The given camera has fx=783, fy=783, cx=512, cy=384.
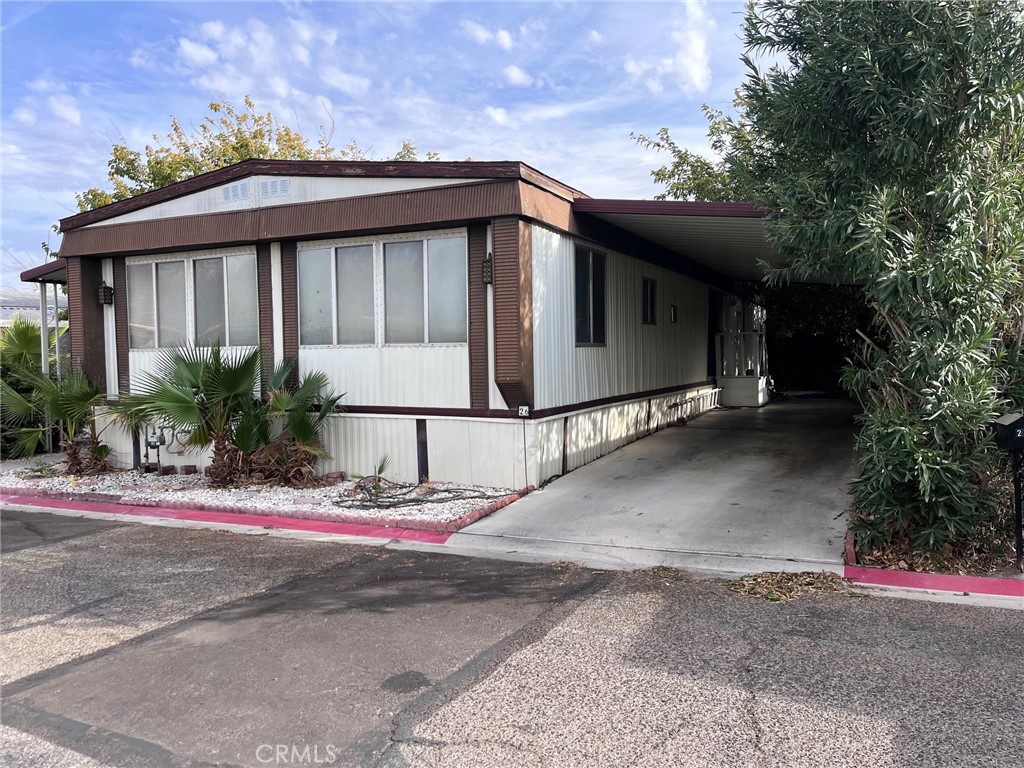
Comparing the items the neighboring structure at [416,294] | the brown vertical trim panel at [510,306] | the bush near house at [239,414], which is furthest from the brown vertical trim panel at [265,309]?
the brown vertical trim panel at [510,306]

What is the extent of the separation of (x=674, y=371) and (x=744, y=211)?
251 inches

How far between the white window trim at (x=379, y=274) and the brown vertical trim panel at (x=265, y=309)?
0.49m

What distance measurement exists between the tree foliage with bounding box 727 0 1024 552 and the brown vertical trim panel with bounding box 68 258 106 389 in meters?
10.7

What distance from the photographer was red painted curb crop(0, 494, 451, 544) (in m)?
8.22

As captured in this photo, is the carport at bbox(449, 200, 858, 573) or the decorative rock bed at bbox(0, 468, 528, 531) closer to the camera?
the carport at bbox(449, 200, 858, 573)

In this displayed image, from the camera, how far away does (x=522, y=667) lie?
460 cm

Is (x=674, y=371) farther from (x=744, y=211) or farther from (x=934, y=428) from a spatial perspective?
(x=934, y=428)

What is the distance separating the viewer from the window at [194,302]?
11.7 metres

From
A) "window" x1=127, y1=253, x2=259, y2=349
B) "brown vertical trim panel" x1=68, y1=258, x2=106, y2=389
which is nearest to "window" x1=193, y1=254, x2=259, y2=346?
"window" x1=127, y1=253, x2=259, y2=349

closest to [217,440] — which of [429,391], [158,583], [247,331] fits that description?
[247,331]

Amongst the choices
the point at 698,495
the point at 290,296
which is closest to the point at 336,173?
the point at 290,296

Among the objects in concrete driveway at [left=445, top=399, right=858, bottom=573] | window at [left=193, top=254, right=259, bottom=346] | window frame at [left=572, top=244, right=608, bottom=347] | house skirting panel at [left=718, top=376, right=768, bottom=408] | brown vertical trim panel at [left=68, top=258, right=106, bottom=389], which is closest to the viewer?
concrete driveway at [left=445, top=399, right=858, bottom=573]

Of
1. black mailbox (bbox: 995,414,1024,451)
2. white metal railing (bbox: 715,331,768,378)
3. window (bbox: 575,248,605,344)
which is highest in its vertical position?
window (bbox: 575,248,605,344)

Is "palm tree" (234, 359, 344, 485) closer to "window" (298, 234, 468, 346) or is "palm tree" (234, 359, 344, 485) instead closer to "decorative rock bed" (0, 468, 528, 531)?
"decorative rock bed" (0, 468, 528, 531)
